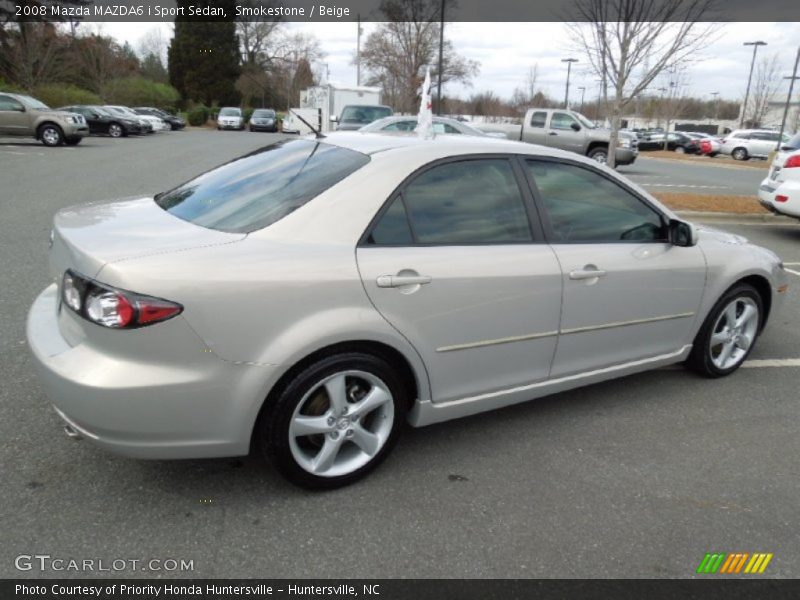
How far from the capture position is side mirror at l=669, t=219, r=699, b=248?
3525 mm

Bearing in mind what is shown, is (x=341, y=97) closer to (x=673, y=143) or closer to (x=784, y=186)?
(x=784, y=186)

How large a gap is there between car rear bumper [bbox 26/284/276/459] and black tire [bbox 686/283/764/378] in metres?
2.87

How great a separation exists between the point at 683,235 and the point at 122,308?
9.66 feet

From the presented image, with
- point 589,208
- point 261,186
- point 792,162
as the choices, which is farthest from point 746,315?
point 792,162

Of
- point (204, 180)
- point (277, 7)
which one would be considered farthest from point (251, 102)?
point (204, 180)

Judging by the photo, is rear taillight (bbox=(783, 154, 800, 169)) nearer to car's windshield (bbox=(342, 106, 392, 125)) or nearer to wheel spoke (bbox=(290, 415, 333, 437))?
wheel spoke (bbox=(290, 415, 333, 437))

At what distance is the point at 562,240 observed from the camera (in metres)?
3.20

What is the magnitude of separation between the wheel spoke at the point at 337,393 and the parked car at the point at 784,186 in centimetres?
830

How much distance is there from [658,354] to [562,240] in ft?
3.53

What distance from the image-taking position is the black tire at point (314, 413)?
2498mm

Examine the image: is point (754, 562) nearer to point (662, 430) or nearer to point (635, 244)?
point (662, 430)

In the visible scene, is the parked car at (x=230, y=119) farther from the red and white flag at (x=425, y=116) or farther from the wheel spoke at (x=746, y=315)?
the wheel spoke at (x=746, y=315)

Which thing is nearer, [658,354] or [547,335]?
[547,335]

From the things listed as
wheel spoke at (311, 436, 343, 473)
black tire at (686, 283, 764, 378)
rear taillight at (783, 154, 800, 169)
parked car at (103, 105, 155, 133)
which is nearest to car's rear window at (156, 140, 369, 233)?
wheel spoke at (311, 436, 343, 473)
